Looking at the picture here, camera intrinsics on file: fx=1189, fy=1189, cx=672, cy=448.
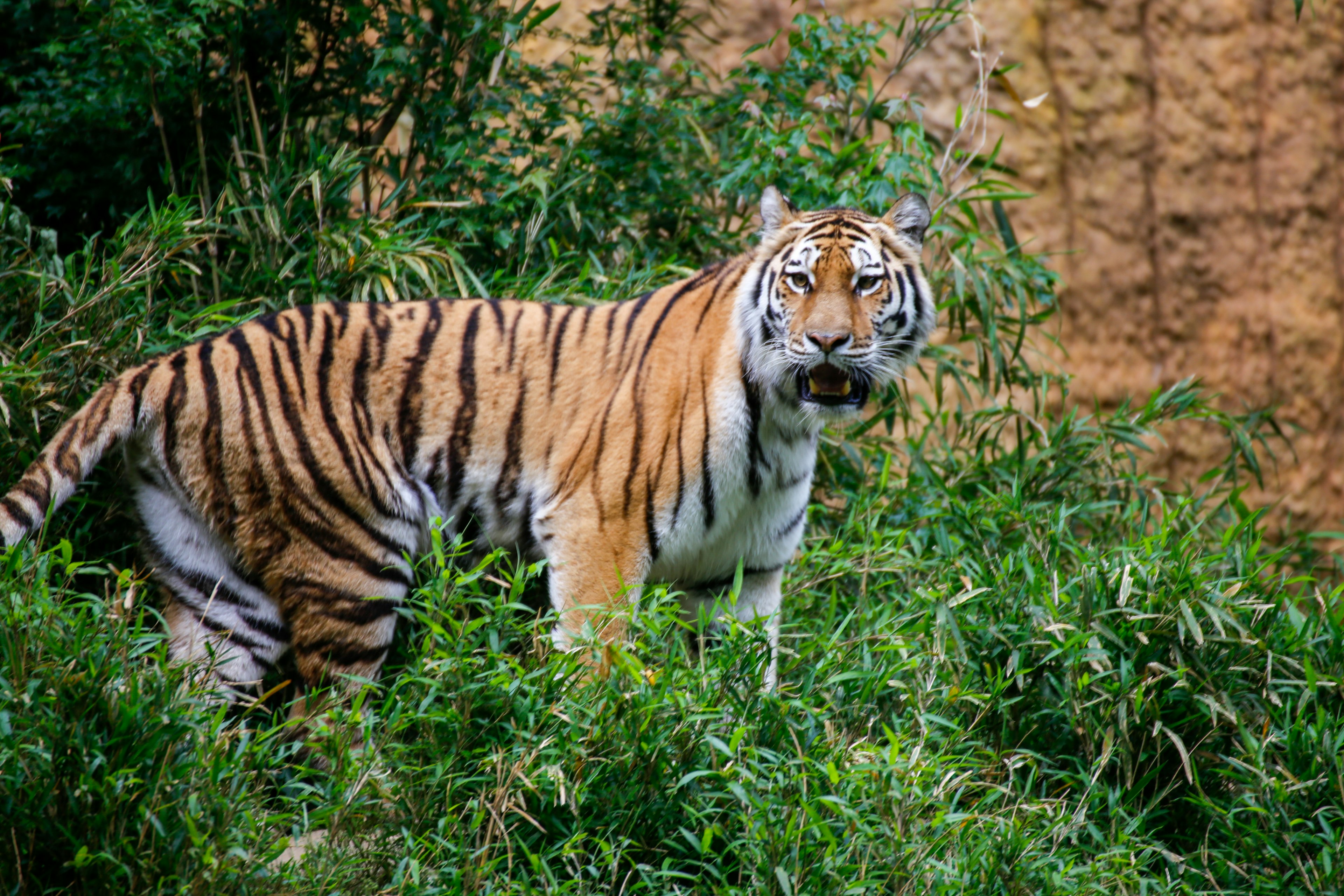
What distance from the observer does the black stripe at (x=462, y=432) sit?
3264 millimetres

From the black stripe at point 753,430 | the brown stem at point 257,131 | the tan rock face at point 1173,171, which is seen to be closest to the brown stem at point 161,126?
the brown stem at point 257,131

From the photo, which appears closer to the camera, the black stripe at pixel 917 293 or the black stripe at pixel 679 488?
the black stripe at pixel 679 488

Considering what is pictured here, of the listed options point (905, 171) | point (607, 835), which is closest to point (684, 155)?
point (905, 171)

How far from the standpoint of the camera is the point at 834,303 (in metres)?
3.09

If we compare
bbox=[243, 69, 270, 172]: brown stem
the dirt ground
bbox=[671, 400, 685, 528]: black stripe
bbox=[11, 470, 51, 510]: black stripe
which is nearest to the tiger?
bbox=[671, 400, 685, 528]: black stripe

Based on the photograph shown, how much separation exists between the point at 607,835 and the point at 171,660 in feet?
3.89

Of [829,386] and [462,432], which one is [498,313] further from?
[829,386]

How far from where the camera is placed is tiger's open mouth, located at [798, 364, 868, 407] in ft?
10.1

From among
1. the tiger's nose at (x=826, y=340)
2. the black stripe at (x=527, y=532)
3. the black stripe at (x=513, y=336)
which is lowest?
the black stripe at (x=527, y=532)

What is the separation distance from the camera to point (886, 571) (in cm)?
377

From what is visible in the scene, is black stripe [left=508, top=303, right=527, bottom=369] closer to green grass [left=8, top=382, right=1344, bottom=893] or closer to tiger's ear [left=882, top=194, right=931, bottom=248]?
green grass [left=8, top=382, right=1344, bottom=893]

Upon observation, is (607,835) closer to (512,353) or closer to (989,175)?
(512,353)

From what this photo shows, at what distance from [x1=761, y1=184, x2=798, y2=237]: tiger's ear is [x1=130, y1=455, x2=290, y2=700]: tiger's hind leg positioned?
66.4 inches

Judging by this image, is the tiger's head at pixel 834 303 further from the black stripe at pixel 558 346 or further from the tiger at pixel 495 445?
the black stripe at pixel 558 346
